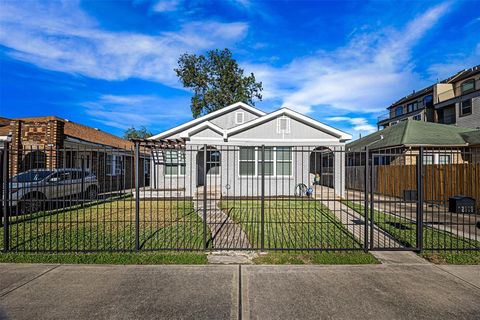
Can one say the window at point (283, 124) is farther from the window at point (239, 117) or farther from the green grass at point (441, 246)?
the green grass at point (441, 246)

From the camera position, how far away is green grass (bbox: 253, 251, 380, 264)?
16.2 ft

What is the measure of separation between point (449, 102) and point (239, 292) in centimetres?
3254

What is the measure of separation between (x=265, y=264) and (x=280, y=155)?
957 centimetres

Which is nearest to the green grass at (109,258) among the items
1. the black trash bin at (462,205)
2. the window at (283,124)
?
the black trash bin at (462,205)

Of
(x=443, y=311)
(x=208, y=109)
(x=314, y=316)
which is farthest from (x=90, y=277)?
(x=208, y=109)

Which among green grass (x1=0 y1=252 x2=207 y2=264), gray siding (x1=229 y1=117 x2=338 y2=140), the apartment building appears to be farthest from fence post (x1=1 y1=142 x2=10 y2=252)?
the apartment building

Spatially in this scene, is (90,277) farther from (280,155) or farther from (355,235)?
(280,155)

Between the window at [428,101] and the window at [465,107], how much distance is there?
23.5 ft

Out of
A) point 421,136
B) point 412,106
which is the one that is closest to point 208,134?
point 421,136

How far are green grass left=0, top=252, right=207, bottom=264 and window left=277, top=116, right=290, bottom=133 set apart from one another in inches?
392

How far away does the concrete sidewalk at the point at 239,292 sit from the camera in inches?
130

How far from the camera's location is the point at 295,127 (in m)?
14.1

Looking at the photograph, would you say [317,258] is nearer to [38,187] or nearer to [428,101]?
[38,187]

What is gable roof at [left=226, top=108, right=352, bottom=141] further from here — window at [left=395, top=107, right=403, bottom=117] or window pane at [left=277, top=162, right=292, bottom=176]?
window at [left=395, top=107, right=403, bottom=117]
